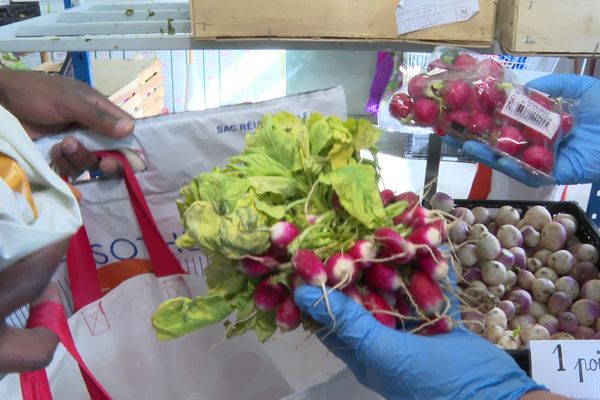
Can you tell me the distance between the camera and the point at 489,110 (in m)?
1.06

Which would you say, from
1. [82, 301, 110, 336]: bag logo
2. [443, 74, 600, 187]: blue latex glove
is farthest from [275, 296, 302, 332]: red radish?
[443, 74, 600, 187]: blue latex glove

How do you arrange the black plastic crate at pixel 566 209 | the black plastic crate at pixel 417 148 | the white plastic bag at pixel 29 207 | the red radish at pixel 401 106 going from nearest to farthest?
1. the white plastic bag at pixel 29 207
2. the red radish at pixel 401 106
3. the black plastic crate at pixel 566 209
4. the black plastic crate at pixel 417 148

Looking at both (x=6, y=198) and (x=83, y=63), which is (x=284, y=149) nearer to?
(x=6, y=198)

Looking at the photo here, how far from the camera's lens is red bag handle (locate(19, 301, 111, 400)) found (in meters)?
0.68

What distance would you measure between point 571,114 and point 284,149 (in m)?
0.66

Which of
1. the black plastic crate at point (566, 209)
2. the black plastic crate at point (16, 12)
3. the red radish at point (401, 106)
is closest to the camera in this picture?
the red radish at point (401, 106)

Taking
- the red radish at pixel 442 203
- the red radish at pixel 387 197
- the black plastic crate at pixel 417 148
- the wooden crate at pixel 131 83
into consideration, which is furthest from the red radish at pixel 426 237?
the black plastic crate at pixel 417 148

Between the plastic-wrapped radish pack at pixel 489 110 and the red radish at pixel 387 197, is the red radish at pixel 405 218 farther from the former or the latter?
the plastic-wrapped radish pack at pixel 489 110

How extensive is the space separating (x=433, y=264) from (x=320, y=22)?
0.72 metres

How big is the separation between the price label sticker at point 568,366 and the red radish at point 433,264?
32 cm

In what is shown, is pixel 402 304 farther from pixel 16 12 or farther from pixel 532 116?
pixel 16 12

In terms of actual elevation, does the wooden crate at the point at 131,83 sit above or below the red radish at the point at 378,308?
below

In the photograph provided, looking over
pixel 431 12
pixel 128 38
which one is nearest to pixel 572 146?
pixel 431 12

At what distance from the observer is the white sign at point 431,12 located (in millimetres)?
1189
